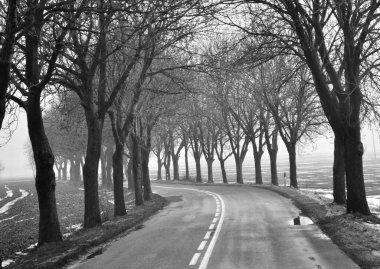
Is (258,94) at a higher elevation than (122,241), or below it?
higher

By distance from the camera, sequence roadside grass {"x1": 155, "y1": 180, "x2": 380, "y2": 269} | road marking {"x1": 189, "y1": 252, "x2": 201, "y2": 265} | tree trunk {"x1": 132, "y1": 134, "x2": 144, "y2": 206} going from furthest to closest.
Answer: tree trunk {"x1": 132, "y1": 134, "x2": 144, "y2": 206}, road marking {"x1": 189, "y1": 252, "x2": 201, "y2": 265}, roadside grass {"x1": 155, "y1": 180, "x2": 380, "y2": 269}

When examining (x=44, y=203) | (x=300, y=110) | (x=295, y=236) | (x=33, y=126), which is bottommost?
(x=295, y=236)

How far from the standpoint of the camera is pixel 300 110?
95.9ft

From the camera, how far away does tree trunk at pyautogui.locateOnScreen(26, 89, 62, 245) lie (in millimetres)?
11914

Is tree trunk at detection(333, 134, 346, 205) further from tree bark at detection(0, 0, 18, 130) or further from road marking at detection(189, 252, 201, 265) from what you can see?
tree bark at detection(0, 0, 18, 130)

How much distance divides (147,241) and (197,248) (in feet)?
6.83

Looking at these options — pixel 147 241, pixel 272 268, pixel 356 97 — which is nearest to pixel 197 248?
pixel 147 241

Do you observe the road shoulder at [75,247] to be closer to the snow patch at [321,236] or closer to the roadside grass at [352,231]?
the snow patch at [321,236]

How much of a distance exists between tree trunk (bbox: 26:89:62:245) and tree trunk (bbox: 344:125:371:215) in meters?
9.57

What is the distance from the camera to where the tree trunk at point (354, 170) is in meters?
14.8

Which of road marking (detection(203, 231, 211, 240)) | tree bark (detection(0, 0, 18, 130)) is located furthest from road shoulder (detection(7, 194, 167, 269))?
→ tree bark (detection(0, 0, 18, 130))

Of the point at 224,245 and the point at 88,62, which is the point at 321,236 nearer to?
the point at 224,245

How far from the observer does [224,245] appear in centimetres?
1137

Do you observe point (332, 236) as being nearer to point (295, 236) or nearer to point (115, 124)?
point (295, 236)
